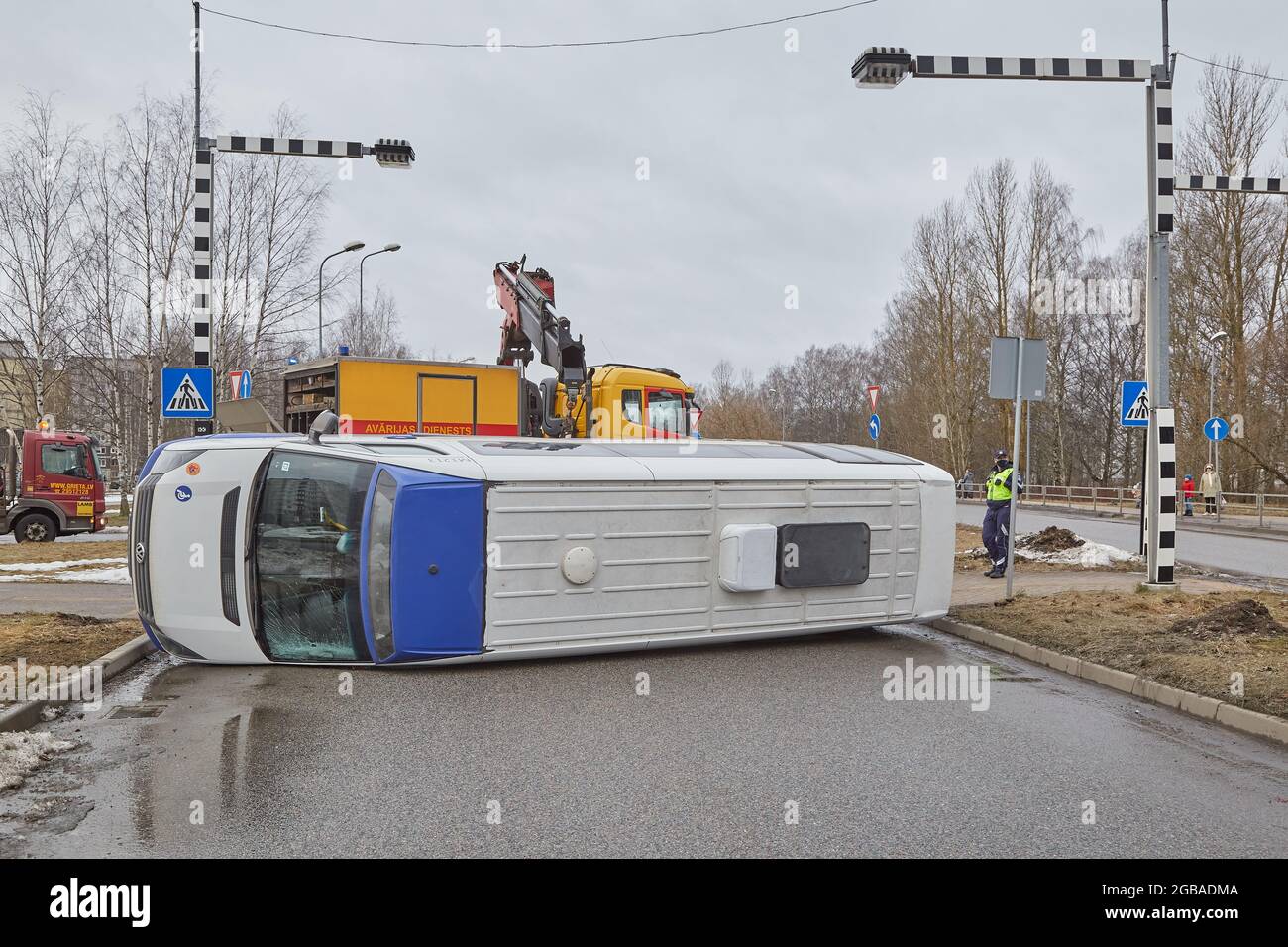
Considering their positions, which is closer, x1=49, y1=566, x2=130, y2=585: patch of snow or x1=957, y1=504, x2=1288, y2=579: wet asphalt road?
x1=49, y1=566, x2=130, y2=585: patch of snow

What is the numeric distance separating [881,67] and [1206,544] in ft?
54.0

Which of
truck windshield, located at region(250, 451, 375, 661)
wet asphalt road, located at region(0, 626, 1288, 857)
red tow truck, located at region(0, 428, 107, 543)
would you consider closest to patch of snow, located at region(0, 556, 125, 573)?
red tow truck, located at region(0, 428, 107, 543)

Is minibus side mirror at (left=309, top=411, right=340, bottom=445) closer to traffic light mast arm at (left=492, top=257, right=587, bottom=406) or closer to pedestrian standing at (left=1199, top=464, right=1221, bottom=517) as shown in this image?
traffic light mast arm at (left=492, top=257, right=587, bottom=406)

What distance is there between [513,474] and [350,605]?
155 centimetres

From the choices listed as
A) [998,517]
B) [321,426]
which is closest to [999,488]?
[998,517]

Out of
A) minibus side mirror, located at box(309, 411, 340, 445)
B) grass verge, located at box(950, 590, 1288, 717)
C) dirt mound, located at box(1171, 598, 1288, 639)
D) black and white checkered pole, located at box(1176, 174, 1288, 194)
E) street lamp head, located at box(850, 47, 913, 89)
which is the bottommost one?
grass verge, located at box(950, 590, 1288, 717)

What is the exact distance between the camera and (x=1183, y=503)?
3491 centimetres

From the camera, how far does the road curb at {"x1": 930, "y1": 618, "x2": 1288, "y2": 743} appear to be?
654 centimetres

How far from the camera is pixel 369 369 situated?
1582 cm

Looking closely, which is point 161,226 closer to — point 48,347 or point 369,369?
point 48,347

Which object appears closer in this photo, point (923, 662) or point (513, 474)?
point (513, 474)

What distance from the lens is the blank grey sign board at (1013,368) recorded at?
12102mm

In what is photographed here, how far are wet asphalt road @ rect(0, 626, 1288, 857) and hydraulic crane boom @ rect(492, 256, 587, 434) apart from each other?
337 inches

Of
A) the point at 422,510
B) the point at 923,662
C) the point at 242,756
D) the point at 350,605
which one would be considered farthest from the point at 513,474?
the point at 923,662
